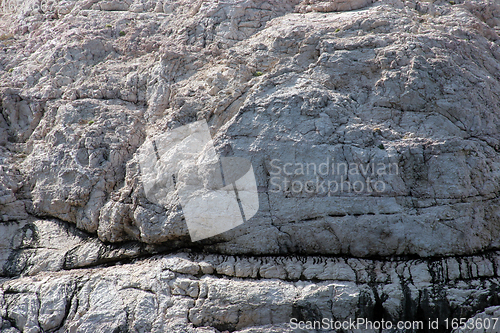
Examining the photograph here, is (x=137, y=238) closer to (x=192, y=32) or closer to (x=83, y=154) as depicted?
(x=83, y=154)

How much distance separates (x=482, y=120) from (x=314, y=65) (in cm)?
532

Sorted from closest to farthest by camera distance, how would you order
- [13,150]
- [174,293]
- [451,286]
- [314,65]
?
[451,286] < [174,293] < [314,65] < [13,150]

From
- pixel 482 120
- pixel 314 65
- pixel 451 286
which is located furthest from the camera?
pixel 314 65

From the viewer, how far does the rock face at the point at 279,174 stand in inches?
383

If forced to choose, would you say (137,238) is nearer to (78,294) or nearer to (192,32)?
(78,294)

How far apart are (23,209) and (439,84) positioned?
14.1m

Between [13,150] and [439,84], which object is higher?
[439,84]

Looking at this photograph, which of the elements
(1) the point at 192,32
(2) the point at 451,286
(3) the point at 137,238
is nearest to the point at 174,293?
(3) the point at 137,238

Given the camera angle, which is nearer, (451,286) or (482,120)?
(451,286)

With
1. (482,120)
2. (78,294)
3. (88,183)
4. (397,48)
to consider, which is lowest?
(78,294)

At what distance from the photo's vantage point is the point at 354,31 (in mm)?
12320

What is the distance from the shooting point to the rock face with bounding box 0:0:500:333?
383 inches

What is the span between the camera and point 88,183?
11.9 metres

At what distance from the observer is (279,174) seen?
10703mm
